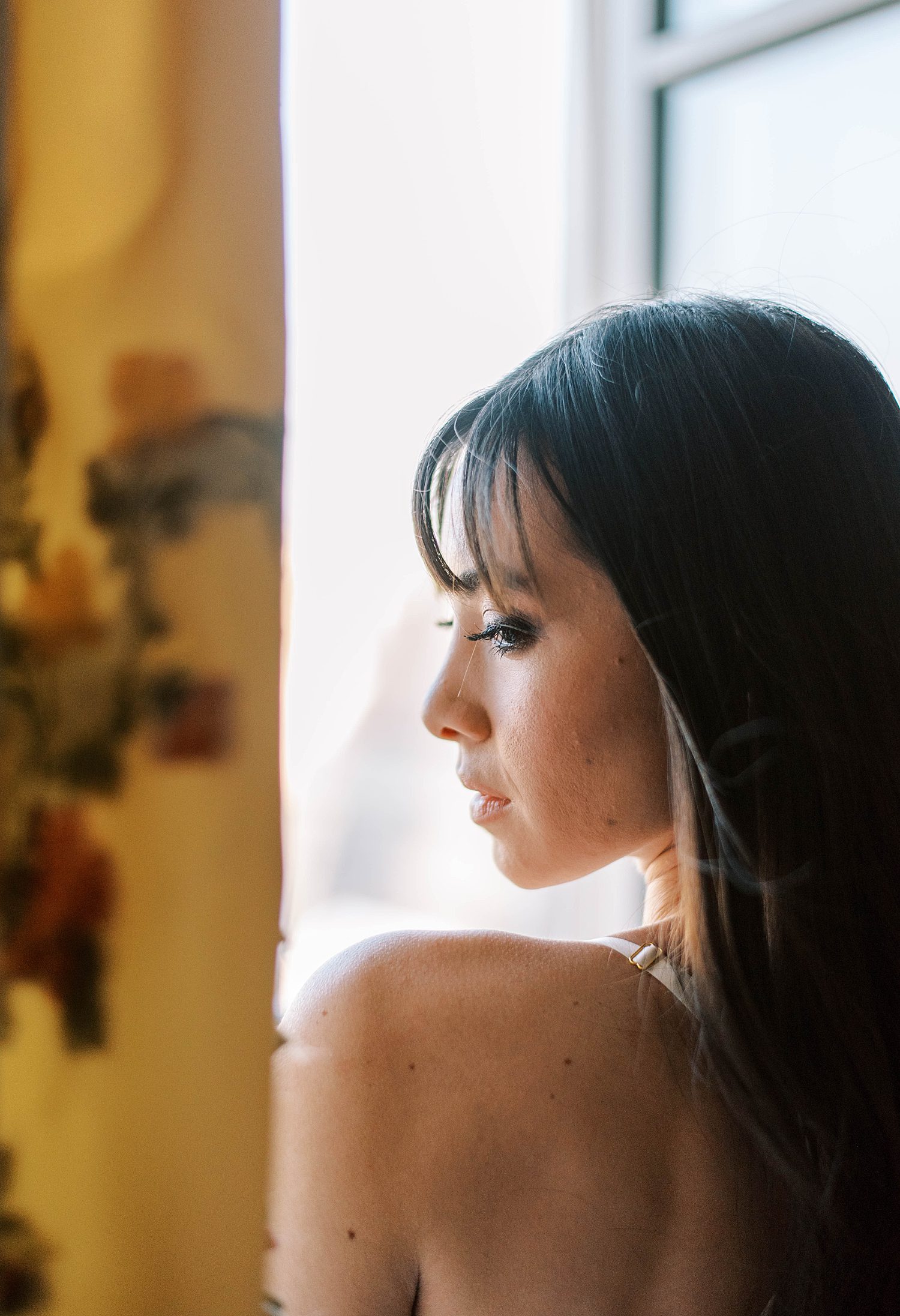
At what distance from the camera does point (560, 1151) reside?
0.66 m

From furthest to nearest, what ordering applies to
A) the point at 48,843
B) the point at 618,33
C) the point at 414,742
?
the point at 618,33, the point at 414,742, the point at 48,843

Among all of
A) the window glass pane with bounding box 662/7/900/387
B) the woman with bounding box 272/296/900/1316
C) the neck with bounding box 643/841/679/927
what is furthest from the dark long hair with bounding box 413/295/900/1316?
the window glass pane with bounding box 662/7/900/387

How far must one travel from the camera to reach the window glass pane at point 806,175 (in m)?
1.46

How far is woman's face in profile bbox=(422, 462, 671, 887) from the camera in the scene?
0.79 m

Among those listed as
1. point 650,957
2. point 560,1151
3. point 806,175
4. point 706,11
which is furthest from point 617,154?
point 560,1151

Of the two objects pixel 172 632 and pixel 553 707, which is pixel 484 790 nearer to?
pixel 553 707

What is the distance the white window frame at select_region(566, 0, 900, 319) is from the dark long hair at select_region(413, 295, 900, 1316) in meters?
1.07

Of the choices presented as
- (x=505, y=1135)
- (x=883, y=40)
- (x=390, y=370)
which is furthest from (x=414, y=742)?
(x=883, y=40)

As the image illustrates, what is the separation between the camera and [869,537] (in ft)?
2.61

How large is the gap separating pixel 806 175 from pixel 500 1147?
1.44m

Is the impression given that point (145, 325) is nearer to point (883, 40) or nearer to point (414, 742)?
point (414, 742)

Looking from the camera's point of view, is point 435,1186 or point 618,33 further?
point 618,33

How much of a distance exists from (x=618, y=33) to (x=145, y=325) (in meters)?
1.72

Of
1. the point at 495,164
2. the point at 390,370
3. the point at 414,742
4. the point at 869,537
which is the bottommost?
the point at 414,742
